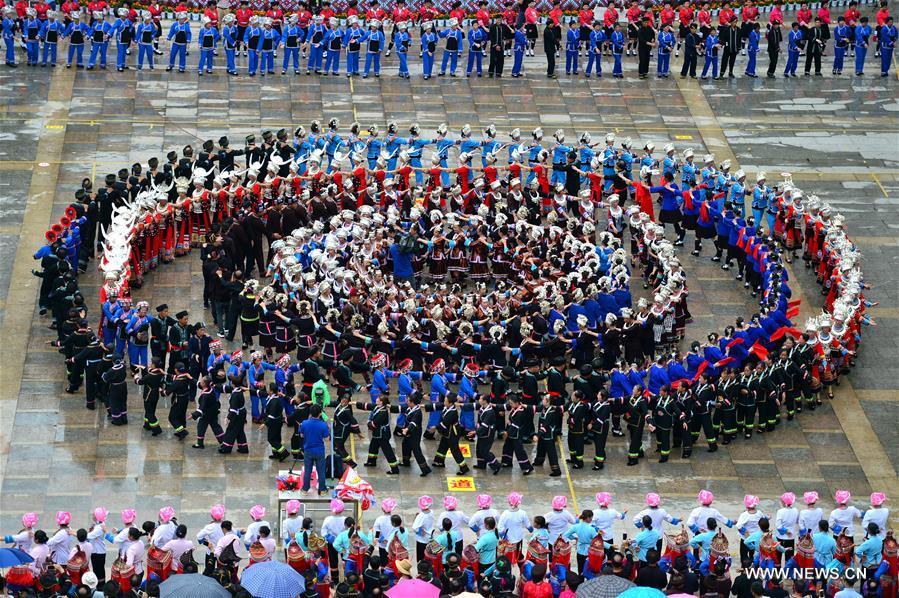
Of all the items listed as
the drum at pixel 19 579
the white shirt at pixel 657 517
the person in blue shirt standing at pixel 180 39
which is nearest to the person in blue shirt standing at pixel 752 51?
the person in blue shirt standing at pixel 180 39

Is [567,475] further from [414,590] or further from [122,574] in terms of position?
[122,574]

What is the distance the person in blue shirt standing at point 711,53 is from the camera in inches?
2202

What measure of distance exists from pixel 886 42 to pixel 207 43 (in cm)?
2156

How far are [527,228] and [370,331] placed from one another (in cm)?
604

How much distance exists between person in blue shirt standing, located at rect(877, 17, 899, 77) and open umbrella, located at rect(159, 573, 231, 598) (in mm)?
37213

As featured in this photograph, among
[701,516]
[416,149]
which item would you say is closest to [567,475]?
[701,516]

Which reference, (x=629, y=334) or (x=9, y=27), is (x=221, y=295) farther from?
(x=9, y=27)

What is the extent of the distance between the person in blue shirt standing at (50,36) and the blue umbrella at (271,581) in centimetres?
3052

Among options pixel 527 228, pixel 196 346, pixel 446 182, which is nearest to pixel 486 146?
pixel 446 182

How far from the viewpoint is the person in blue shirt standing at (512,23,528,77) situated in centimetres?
5506

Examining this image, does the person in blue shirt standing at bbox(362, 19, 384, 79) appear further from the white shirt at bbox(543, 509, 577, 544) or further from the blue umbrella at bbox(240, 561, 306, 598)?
the blue umbrella at bbox(240, 561, 306, 598)

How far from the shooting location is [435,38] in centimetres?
5462

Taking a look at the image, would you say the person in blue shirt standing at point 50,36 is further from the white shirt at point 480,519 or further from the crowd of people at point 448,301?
the white shirt at point 480,519

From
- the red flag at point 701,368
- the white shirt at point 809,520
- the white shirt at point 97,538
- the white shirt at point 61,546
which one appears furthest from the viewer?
the red flag at point 701,368
